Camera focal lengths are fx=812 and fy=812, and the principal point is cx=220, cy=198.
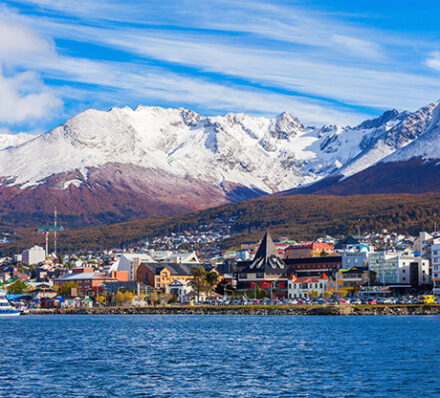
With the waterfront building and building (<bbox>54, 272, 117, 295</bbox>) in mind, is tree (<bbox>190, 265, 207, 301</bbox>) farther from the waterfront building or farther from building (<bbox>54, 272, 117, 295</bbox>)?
building (<bbox>54, 272, 117, 295</bbox>)

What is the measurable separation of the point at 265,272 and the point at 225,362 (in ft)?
393

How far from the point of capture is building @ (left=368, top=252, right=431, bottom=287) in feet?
506

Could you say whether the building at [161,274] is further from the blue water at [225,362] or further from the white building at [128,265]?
the blue water at [225,362]

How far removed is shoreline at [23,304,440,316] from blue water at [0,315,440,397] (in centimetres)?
3094

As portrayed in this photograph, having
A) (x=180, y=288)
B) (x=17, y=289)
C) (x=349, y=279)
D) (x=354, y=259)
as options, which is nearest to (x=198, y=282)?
(x=180, y=288)

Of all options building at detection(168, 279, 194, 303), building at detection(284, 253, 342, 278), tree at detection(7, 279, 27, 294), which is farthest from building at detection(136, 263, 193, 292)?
tree at detection(7, 279, 27, 294)

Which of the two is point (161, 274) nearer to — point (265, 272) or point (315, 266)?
point (265, 272)

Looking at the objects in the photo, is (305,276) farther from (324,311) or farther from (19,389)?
(19,389)

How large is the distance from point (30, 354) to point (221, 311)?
74.1 metres

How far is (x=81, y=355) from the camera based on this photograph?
57875 mm

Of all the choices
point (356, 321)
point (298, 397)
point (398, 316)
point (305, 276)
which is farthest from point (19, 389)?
point (305, 276)

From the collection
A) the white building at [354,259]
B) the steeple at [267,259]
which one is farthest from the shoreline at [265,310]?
the white building at [354,259]

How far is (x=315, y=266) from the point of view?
589 feet

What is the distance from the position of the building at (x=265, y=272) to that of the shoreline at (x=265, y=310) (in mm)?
36559
